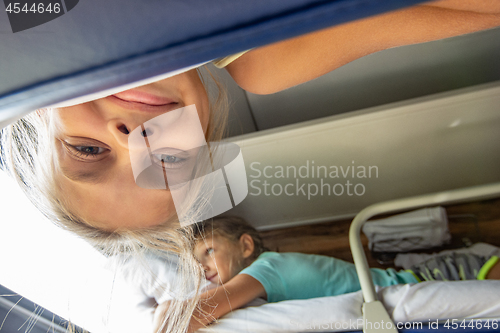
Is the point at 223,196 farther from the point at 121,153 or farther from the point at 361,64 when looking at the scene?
the point at 361,64

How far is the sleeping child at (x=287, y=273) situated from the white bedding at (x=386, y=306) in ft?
0.26

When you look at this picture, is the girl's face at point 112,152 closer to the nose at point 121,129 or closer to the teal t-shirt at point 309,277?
the nose at point 121,129

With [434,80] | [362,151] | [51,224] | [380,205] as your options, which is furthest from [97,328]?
[434,80]

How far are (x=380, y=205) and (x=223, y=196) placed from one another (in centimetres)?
40

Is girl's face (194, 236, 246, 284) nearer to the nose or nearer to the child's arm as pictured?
the child's arm

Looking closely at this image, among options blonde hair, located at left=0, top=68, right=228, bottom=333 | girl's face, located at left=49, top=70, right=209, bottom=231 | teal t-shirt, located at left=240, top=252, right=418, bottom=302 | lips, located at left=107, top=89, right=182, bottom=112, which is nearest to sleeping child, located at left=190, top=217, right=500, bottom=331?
teal t-shirt, located at left=240, top=252, right=418, bottom=302

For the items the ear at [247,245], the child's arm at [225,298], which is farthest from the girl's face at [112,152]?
the ear at [247,245]

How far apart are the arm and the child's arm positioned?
0.55 metres

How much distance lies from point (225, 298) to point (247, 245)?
37 cm

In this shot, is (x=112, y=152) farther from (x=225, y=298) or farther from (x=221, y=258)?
(x=221, y=258)

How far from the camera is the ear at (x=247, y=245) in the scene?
1196 millimetres

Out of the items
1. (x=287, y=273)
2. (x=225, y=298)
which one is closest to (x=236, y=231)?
(x=287, y=273)

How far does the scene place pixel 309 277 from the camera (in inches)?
39.8

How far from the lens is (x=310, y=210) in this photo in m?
1.22
